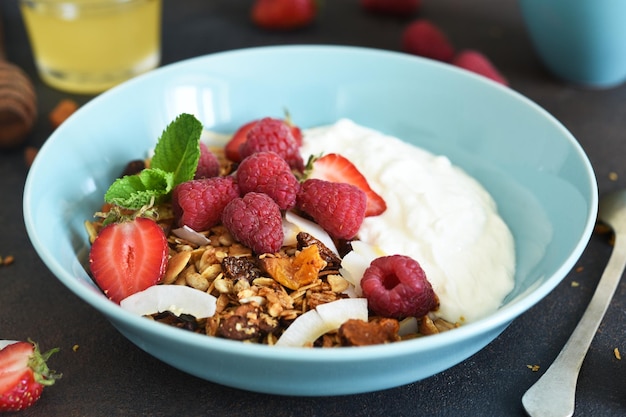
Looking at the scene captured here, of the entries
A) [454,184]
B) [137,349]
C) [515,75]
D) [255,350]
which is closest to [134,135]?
[137,349]

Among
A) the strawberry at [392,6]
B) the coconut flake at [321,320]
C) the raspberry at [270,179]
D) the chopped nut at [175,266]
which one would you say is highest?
the raspberry at [270,179]

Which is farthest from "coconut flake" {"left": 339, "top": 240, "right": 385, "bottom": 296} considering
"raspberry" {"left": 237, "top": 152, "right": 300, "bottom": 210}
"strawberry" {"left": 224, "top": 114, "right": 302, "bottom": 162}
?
"strawberry" {"left": 224, "top": 114, "right": 302, "bottom": 162}

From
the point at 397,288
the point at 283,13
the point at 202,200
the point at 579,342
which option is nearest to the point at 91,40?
the point at 283,13

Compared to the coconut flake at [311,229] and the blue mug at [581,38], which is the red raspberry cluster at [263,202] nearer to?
the coconut flake at [311,229]

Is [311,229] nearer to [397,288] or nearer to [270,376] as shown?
[397,288]

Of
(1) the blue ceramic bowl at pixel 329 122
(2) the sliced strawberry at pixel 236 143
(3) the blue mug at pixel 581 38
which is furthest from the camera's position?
(3) the blue mug at pixel 581 38

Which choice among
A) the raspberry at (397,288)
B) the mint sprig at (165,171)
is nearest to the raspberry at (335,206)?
the raspberry at (397,288)
